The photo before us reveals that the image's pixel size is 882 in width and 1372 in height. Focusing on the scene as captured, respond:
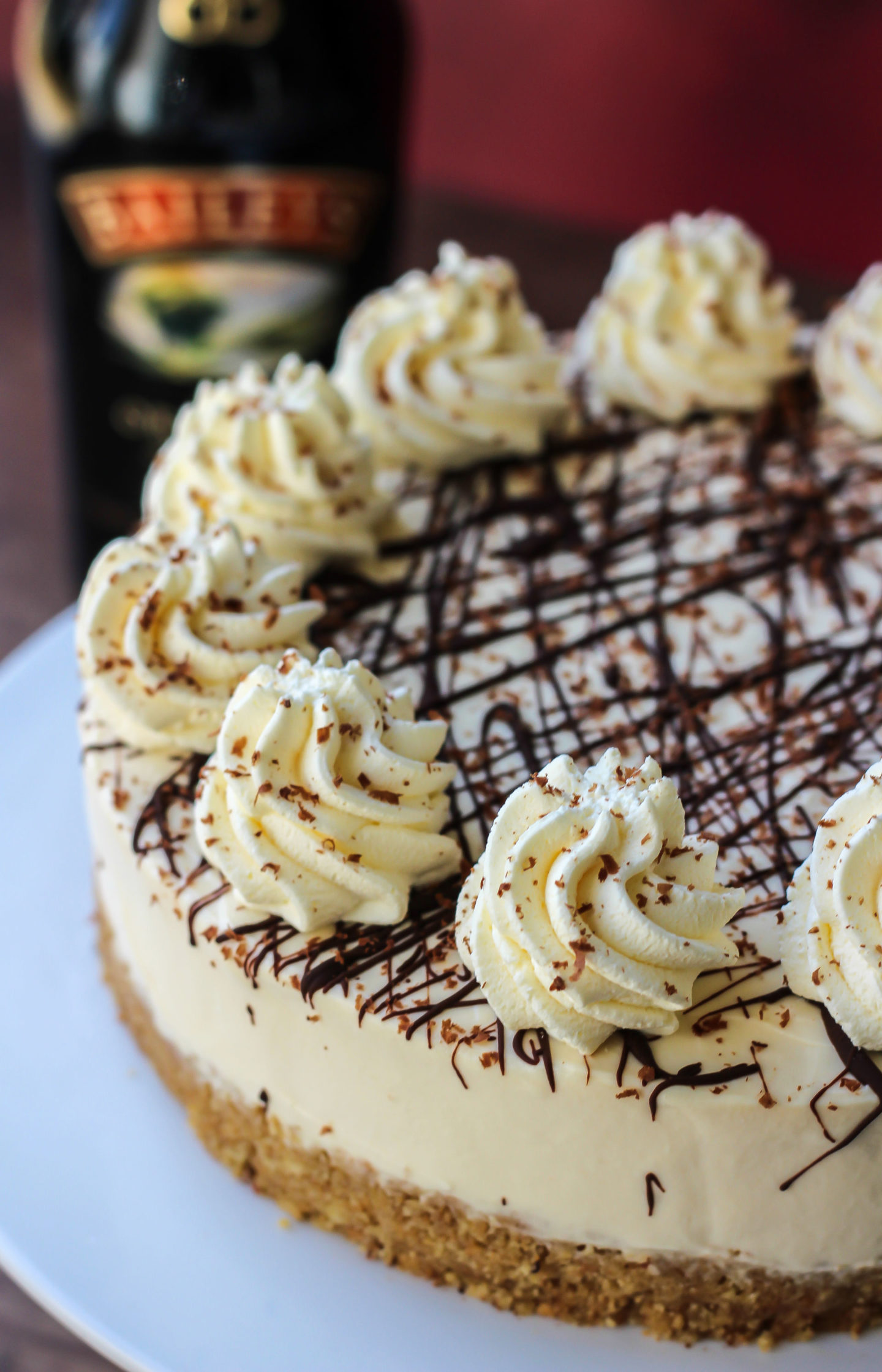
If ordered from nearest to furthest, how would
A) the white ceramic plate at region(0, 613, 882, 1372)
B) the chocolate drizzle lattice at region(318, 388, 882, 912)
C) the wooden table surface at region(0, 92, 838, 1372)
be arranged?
the white ceramic plate at region(0, 613, 882, 1372)
the chocolate drizzle lattice at region(318, 388, 882, 912)
the wooden table surface at region(0, 92, 838, 1372)

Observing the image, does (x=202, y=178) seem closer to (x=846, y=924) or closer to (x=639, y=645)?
(x=639, y=645)

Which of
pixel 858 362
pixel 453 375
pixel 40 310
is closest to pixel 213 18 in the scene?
pixel 453 375

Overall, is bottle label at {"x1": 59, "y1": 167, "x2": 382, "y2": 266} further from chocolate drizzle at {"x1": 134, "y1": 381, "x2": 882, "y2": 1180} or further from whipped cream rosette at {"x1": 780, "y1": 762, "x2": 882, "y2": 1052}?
whipped cream rosette at {"x1": 780, "y1": 762, "x2": 882, "y2": 1052}

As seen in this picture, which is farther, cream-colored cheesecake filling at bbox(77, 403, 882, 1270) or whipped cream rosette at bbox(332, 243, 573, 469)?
whipped cream rosette at bbox(332, 243, 573, 469)

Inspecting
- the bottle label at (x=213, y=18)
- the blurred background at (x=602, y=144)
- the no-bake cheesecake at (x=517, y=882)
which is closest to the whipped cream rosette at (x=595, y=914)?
the no-bake cheesecake at (x=517, y=882)

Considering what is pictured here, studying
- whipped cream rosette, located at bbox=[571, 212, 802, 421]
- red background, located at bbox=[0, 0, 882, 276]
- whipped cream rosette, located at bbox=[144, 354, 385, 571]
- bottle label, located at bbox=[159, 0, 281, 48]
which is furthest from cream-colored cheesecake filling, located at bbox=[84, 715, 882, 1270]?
red background, located at bbox=[0, 0, 882, 276]
